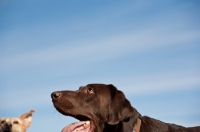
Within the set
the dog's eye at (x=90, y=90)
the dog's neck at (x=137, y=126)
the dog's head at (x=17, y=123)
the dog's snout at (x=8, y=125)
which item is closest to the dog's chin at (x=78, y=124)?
the dog's eye at (x=90, y=90)

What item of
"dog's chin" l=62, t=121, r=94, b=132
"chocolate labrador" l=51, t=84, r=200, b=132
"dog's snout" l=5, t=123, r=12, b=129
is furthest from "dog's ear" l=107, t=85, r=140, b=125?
"dog's snout" l=5, t=123, r=12, b=129

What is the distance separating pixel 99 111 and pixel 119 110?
0.34 m

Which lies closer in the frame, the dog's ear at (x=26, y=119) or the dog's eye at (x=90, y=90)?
the dog's eye at (x=90, y=90)

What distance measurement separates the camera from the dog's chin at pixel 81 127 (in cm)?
654

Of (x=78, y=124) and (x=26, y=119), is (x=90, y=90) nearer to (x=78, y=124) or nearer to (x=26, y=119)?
(x=78, y=124)

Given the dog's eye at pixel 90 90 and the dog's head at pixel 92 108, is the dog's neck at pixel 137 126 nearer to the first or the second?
the dog's head at pixel 92 108

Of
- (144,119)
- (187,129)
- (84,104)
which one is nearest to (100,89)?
(84,104)

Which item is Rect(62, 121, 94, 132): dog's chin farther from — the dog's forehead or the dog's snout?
the dog's snout

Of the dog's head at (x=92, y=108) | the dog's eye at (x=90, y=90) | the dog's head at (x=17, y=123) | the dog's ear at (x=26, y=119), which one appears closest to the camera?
the dog's head at (x=92, y=108)

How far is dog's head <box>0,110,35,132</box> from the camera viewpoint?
14898 mm

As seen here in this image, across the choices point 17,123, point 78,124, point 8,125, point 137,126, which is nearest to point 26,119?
point 17,123

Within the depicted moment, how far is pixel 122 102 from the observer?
654 cm

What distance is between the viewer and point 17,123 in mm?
15266

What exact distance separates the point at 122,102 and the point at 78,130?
0.77m
